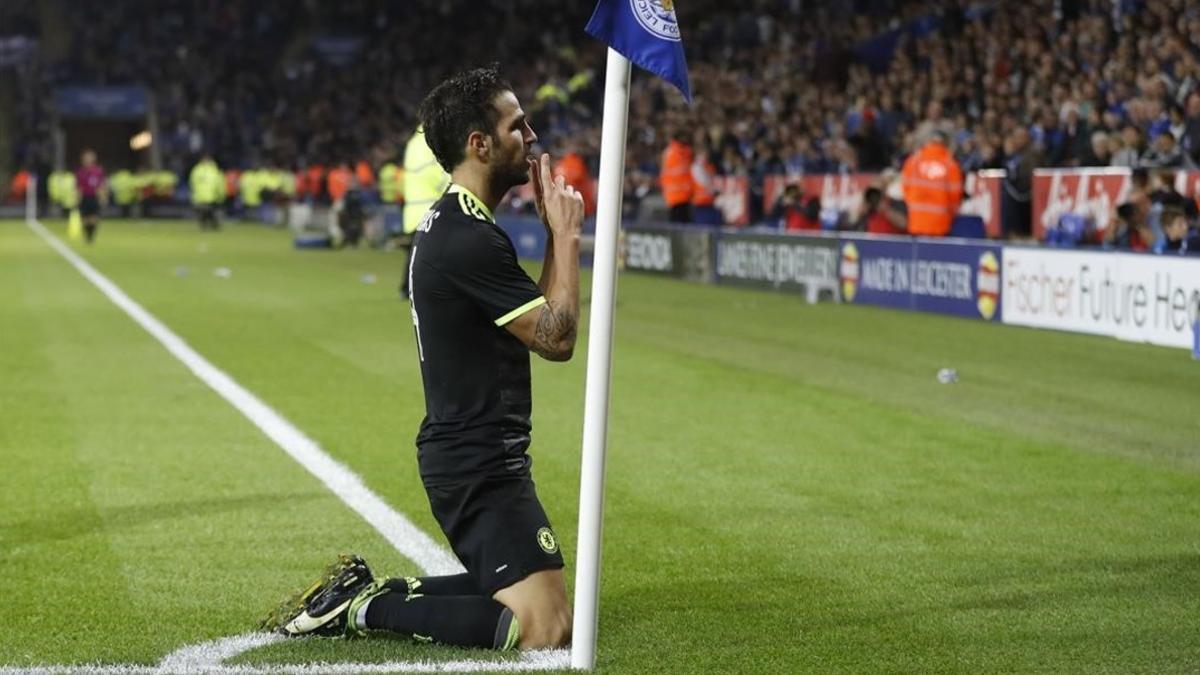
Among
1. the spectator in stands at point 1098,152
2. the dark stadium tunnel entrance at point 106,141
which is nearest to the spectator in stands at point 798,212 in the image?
the spectator in stands at point 1098,152

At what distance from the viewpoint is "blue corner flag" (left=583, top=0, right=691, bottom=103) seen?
5.77 metres

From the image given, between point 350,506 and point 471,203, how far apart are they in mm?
3488

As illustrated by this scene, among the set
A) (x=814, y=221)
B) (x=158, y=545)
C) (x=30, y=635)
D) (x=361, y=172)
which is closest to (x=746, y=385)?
(x=158, y=545)

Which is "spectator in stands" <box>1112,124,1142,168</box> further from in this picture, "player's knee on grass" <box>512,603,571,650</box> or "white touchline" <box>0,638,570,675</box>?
"white touchline" <box>0,638,570,675</box>

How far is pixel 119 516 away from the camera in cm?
911

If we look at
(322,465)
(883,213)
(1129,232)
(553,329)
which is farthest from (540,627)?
(883,213)

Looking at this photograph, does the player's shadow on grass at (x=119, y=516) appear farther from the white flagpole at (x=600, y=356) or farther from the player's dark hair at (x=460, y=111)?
the white flagpole at (x=600, y=356)

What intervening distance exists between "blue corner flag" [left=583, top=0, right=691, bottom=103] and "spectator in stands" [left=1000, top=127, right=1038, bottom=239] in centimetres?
1928

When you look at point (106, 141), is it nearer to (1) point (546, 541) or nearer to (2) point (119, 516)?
(2) point (119, 516)

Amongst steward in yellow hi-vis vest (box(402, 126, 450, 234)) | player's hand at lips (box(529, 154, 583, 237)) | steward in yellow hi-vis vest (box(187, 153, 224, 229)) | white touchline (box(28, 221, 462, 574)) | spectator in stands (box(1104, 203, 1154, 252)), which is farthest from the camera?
steward in yellow hi-vis vest (box(187, 153, 224, 229))

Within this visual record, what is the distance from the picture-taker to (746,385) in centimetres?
1495

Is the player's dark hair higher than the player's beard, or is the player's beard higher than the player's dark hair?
the player's dark hair

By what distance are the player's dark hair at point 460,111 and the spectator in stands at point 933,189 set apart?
18.7 meters

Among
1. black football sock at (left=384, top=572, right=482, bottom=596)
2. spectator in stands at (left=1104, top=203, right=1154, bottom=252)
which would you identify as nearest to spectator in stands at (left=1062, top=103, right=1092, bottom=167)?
spectator in stands at (left=1104, top=203, right=1154, bottom=252)
